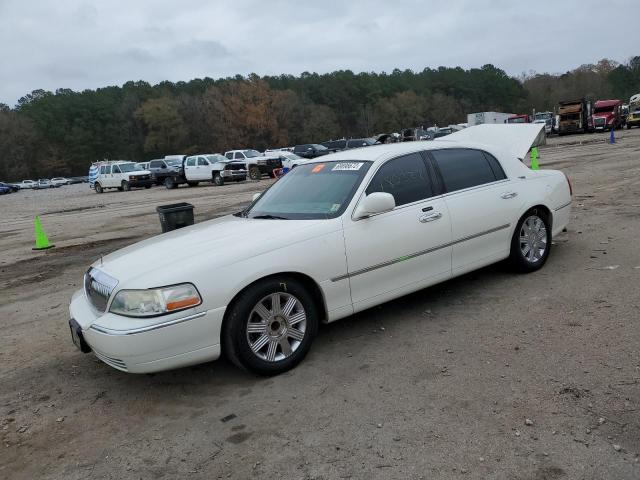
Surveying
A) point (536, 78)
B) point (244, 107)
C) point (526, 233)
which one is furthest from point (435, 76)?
point (526, 233)

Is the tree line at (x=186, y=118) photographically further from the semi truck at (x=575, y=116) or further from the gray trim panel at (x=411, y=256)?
the gray trim panel at (x=411, y=256)

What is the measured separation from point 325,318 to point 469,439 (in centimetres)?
153

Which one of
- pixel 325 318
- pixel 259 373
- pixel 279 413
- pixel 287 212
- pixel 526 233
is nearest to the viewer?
pixel 279 413

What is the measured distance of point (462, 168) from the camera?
16.8ft

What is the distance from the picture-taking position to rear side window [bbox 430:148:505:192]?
4.97 meters

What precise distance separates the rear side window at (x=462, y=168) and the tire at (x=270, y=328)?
1.91 meters

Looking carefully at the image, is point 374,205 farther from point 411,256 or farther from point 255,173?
point 255,173

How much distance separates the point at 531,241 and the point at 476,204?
1.04 metres

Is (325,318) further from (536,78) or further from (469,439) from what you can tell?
(536,78)

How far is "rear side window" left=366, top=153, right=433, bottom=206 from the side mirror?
26 centimetres

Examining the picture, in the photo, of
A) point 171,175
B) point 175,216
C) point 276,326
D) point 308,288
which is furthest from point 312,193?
point 171,175

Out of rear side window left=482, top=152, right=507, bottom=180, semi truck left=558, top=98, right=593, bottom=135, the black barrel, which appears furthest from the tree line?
rear side window left=482, top=152, right=507, bottom=180

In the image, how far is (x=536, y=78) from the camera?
145 m

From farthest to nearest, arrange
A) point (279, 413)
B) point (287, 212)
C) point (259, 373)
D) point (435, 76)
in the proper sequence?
point (435, 76) → point (287, 212) → point (259, 373) → point (279, 413)
